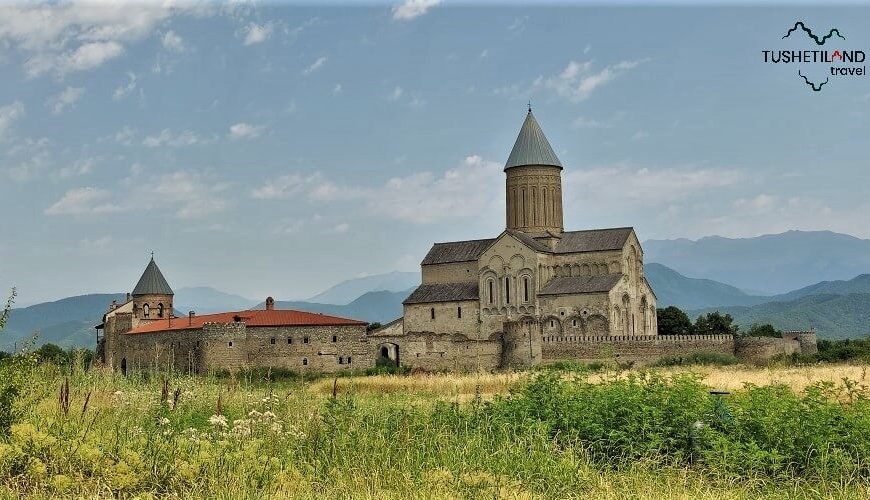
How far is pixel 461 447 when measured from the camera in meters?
10.3

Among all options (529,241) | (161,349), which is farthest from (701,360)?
(161,349)

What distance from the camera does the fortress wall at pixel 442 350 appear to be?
44.6m

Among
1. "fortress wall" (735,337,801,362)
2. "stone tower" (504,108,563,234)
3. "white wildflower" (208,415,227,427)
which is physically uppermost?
"stone tower" (504,108,563,234)

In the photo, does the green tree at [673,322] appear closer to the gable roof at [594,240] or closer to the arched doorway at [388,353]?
the gable roof at [594,240]

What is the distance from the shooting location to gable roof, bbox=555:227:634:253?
49.5 metres

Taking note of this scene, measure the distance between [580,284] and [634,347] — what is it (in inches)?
232

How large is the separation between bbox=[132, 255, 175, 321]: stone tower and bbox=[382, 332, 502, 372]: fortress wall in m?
13.6

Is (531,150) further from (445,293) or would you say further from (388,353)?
(388,353)

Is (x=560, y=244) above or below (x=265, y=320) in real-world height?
above

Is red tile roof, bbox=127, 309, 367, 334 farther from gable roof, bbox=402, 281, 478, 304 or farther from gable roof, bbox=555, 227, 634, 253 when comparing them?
gable roof, bbox=555, 227, 634, 253

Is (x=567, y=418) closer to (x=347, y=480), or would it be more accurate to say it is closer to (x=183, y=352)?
(x=347, y=480)

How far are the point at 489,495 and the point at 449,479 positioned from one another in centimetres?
47

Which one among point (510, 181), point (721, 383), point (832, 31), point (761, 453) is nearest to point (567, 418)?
point (761, 453)

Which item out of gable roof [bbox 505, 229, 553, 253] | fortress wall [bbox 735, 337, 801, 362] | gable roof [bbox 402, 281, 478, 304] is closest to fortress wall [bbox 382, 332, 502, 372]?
gable roof [bbox 402, 281, 478, 304]
